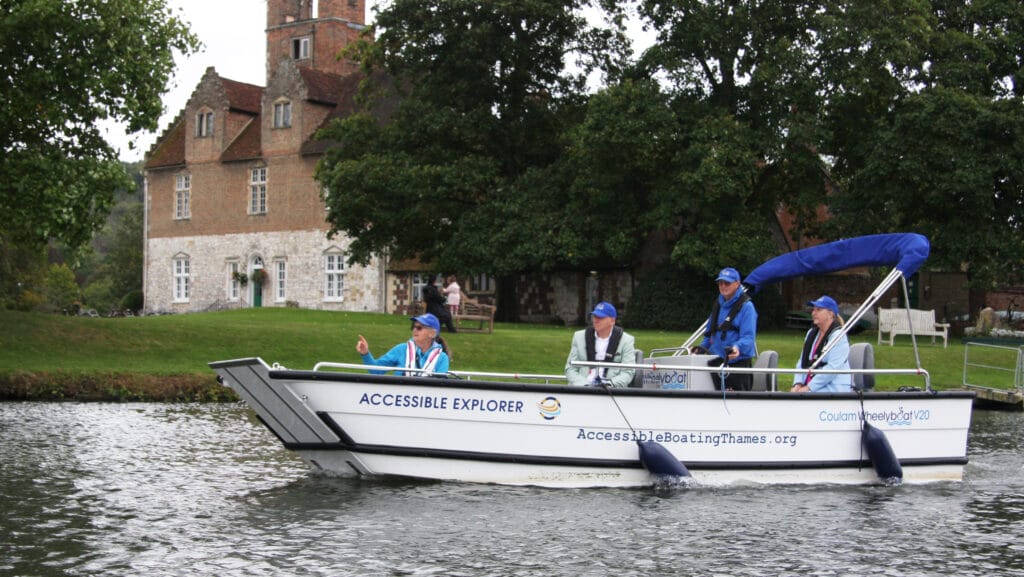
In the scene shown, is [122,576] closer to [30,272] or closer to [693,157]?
[693,157]

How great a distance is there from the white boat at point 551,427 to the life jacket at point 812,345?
89 cm

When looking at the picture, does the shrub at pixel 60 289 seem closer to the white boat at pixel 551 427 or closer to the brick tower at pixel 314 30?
the brick tower at pixel 314 30

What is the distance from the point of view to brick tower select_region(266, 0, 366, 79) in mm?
69438

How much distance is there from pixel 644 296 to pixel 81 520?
34377 millimetres

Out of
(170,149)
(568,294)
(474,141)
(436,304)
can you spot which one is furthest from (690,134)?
(170,149)

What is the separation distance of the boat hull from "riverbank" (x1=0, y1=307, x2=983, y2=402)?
11.2 meters

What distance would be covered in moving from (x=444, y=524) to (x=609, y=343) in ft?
12.0

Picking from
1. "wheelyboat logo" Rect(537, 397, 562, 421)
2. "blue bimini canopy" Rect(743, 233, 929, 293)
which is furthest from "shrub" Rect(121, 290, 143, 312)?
"wheelyboat logo" Rect(537, 397, 562, 421)

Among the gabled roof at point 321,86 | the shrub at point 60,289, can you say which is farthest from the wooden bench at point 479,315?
the shrub at point 60,289

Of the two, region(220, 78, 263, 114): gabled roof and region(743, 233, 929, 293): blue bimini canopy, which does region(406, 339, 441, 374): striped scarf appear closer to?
region(743, 233, 929, 293): blue bimini canopy

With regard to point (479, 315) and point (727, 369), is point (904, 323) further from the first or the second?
point (727, 369)

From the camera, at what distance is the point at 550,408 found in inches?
551

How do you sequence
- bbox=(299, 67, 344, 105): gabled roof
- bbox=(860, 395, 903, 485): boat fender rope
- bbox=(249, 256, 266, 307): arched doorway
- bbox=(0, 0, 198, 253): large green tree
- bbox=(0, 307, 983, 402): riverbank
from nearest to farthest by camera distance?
bbox=(860, 395, 903, 485): boat fender rope, bbox=(0, 307, 983, 402): riverbank, bbox=(0, 0, 198, 253): large green tree, bbox=(299, 67, 344, 105): gabled roof, bbox=(249, 256, 266, 307): arched doorway

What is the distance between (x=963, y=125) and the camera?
3756 cm
